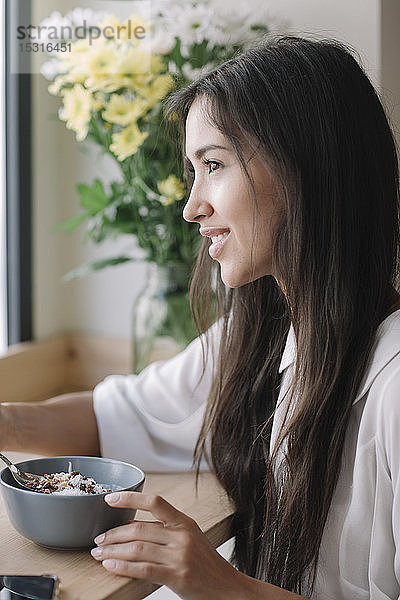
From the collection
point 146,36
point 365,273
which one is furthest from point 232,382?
point 146,36

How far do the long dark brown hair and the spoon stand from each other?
30cm

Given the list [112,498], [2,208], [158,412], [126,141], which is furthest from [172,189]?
[112,498]

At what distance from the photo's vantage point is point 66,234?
2.01 metres

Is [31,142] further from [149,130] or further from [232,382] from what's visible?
[232,382]

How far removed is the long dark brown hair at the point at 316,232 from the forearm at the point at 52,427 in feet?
1.09

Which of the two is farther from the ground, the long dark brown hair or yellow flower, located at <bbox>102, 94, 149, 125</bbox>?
yellow flower, located at <bbox>102, 94, 149, 125</bbox>

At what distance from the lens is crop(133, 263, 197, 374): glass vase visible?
1632 millimetres

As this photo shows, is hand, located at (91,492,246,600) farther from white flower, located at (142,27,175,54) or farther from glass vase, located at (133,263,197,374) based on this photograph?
white flower, located at (142,27,175,54)

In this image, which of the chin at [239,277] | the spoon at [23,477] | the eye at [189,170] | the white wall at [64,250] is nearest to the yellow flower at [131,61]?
the eye at [189,170]

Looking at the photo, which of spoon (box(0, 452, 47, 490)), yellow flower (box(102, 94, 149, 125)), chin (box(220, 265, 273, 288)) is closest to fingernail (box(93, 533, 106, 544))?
spoon (box(0, 452, 47, 490))

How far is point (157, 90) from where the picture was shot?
1540 mm

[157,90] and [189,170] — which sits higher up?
[157,90]

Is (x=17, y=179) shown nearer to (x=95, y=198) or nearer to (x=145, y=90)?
(x=95, y=198)

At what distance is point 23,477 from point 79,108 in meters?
0.77
